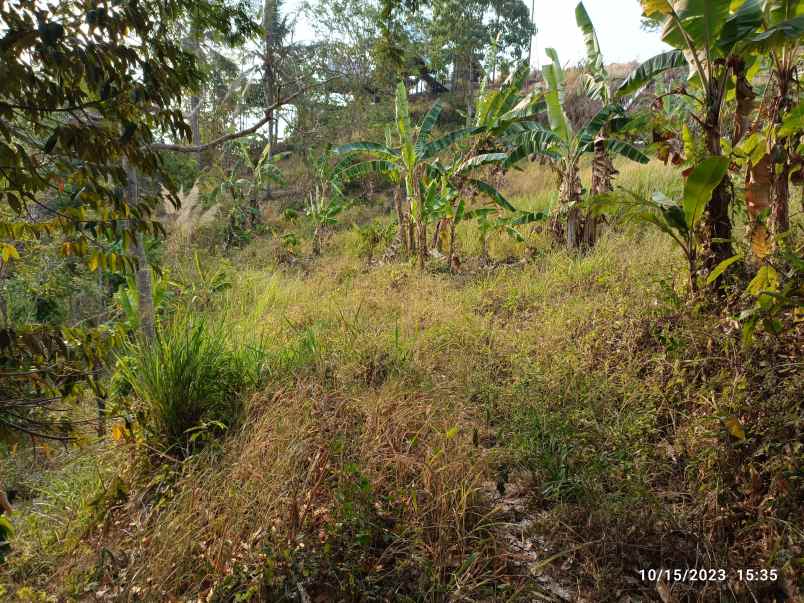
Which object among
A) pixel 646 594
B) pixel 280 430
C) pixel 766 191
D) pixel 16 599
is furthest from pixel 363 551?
pixel 766 191

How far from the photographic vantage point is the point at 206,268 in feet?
26.6

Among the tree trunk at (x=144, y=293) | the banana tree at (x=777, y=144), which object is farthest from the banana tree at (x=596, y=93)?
the tree trunk at (x=144, y=293)

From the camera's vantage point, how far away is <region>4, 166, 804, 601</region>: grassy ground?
180cm

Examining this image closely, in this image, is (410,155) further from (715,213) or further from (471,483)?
(471,483)

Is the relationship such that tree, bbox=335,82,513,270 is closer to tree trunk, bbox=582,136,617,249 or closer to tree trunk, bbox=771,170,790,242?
tree trunk, bbox=582,136,617,249

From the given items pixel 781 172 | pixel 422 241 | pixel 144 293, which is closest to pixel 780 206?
pixel 781 172

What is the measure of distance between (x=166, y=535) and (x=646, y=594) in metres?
2.04

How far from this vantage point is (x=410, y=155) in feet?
22.4

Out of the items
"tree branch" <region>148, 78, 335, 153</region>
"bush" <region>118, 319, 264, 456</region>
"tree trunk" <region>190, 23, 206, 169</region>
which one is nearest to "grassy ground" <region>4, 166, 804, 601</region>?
"bush" <region>118, 319, 264, 456</region>

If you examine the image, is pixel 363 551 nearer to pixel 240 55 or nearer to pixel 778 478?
pixel 778 478

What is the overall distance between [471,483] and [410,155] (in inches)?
223

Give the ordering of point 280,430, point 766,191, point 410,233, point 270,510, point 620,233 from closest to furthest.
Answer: point 270,510
point 280,430
point 766,191
point 620,233
point 410,233

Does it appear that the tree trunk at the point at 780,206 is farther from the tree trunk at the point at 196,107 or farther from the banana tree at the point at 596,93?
the tree trunk at the point at 196,107

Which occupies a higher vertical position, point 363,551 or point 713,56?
point 713,56
